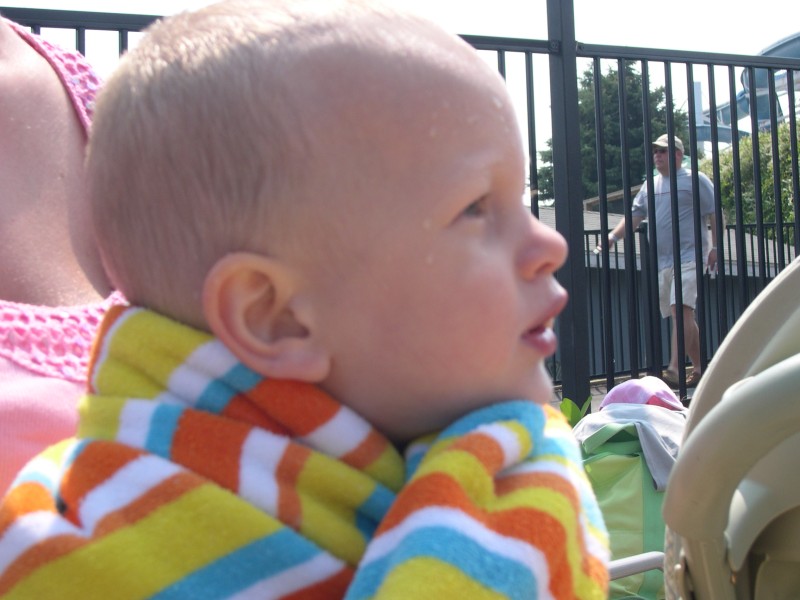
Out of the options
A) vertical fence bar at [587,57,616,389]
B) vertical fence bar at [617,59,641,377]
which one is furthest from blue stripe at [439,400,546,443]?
vertical fence bar at [617,59,641,377]

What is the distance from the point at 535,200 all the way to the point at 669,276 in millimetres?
2050

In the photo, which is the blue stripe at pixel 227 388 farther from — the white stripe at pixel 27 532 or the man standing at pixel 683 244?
the man standing at pixel 683 244

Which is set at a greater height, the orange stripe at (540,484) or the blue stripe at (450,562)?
the orange stripe at (540,484)

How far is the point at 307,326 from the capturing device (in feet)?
2.42

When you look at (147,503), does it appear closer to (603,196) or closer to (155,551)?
(155,551)

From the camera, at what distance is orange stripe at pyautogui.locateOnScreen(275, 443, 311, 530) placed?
686 mm

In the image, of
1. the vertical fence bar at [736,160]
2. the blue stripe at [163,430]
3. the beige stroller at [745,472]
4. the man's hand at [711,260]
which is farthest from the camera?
the man's hand at [711,260]

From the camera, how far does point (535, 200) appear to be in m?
3.79

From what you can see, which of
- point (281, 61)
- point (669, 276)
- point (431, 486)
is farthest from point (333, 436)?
point (669, 276)

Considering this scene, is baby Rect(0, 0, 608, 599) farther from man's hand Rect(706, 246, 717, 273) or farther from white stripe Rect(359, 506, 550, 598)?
man's hand Rect(706, 246, 717, 273)

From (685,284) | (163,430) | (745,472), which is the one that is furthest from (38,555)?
(685,284)

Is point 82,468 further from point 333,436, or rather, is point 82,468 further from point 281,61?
point 281,61

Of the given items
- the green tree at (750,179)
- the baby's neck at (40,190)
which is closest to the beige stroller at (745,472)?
the baby's neck at (40,190)

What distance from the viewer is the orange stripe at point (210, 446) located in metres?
0.70
